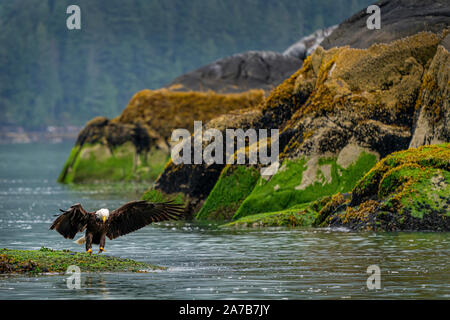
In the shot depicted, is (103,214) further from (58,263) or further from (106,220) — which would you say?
(58,263)

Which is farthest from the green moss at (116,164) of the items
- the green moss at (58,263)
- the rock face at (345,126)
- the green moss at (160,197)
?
the green moss at (58,263)

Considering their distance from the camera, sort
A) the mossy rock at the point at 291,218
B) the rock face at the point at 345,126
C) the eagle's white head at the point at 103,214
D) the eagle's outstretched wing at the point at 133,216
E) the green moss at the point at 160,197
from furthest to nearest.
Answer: the green moss at the point at 160,197, the rock face at the point at 345,126, the mossy rock at the point at 291,218, the eagle's outstretched wing at the point at 133,216, the eagle's white head at the point at 103,214

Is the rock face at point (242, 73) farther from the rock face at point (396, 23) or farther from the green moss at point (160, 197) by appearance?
the green moss at point (160, 197)

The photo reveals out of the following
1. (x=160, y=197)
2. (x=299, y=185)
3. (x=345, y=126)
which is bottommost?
(x=160, y=197)

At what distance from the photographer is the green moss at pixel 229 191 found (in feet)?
102

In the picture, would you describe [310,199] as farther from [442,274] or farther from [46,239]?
[442,274]

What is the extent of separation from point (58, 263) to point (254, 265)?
12.9 feet

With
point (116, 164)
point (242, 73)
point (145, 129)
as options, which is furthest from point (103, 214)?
point (242, 73)

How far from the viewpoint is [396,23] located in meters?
32.1

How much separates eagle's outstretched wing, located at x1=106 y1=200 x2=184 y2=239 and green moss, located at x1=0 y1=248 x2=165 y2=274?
2.74ft

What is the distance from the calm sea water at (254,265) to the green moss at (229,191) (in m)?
1.52

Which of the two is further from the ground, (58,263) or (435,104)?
(435,104)

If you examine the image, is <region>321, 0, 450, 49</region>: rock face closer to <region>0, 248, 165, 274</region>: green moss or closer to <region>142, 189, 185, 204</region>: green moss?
<region>142, 189, 185, 204</region>: green moss

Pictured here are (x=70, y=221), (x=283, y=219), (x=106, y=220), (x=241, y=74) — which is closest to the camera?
(x=70, y=221)
